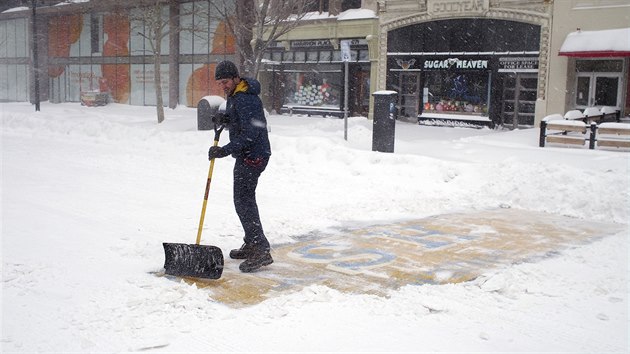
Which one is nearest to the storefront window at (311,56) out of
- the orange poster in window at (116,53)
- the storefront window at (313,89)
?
the storefront window at (313,89)

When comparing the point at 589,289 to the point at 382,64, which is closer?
the point at 589,289

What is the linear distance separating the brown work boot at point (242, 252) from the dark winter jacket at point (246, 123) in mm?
952

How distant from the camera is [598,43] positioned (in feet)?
66.7

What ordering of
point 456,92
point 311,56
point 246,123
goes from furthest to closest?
point 311,56
point 456,92
point 246,123

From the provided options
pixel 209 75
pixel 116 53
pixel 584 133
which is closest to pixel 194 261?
pixel 584 133

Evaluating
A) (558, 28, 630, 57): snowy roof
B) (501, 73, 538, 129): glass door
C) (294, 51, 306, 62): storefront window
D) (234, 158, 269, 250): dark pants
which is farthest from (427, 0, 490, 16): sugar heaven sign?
(234, 158, 269, 250): dark pants

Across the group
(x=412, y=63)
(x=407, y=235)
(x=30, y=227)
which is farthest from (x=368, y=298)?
(x=412, y=63)

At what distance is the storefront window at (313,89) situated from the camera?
29.6 m

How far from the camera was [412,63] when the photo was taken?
26.4 meters

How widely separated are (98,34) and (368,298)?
135 feet

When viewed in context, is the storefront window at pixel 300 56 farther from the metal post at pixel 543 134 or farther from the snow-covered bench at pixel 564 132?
the metal post at pixel 543 134

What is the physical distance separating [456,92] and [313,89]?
7.74m

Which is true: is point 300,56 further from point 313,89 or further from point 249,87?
point 249,87

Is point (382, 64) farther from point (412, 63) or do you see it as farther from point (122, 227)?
point (122, 227)
